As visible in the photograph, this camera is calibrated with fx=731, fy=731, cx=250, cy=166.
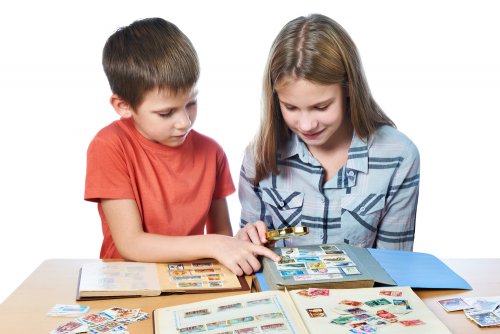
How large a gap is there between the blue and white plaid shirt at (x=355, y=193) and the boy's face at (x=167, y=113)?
0.31 meters

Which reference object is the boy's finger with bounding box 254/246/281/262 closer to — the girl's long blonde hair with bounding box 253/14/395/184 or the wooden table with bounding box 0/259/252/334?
the wooden table with bounding box 0/259/252/334

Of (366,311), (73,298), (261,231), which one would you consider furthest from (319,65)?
(73,298)

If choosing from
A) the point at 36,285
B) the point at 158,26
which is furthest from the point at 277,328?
the point at 158,26

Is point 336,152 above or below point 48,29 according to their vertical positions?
below

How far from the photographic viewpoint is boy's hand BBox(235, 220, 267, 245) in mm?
1521

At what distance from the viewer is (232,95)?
111 inches

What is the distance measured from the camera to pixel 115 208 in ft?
5.31

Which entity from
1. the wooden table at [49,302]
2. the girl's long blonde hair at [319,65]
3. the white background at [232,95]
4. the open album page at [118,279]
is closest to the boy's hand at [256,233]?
the wooden table at [49,302]

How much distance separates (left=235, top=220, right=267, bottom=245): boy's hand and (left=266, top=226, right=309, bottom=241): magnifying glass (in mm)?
20

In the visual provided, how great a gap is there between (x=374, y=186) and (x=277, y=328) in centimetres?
72

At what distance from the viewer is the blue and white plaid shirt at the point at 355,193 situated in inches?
70.5

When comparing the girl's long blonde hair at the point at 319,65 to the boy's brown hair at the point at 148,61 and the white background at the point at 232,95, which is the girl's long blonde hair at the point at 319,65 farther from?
the white background at the point at 232,95

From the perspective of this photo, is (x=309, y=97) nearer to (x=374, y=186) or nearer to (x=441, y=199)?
(x=374, y=186)

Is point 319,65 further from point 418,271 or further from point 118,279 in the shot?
point 118,279
